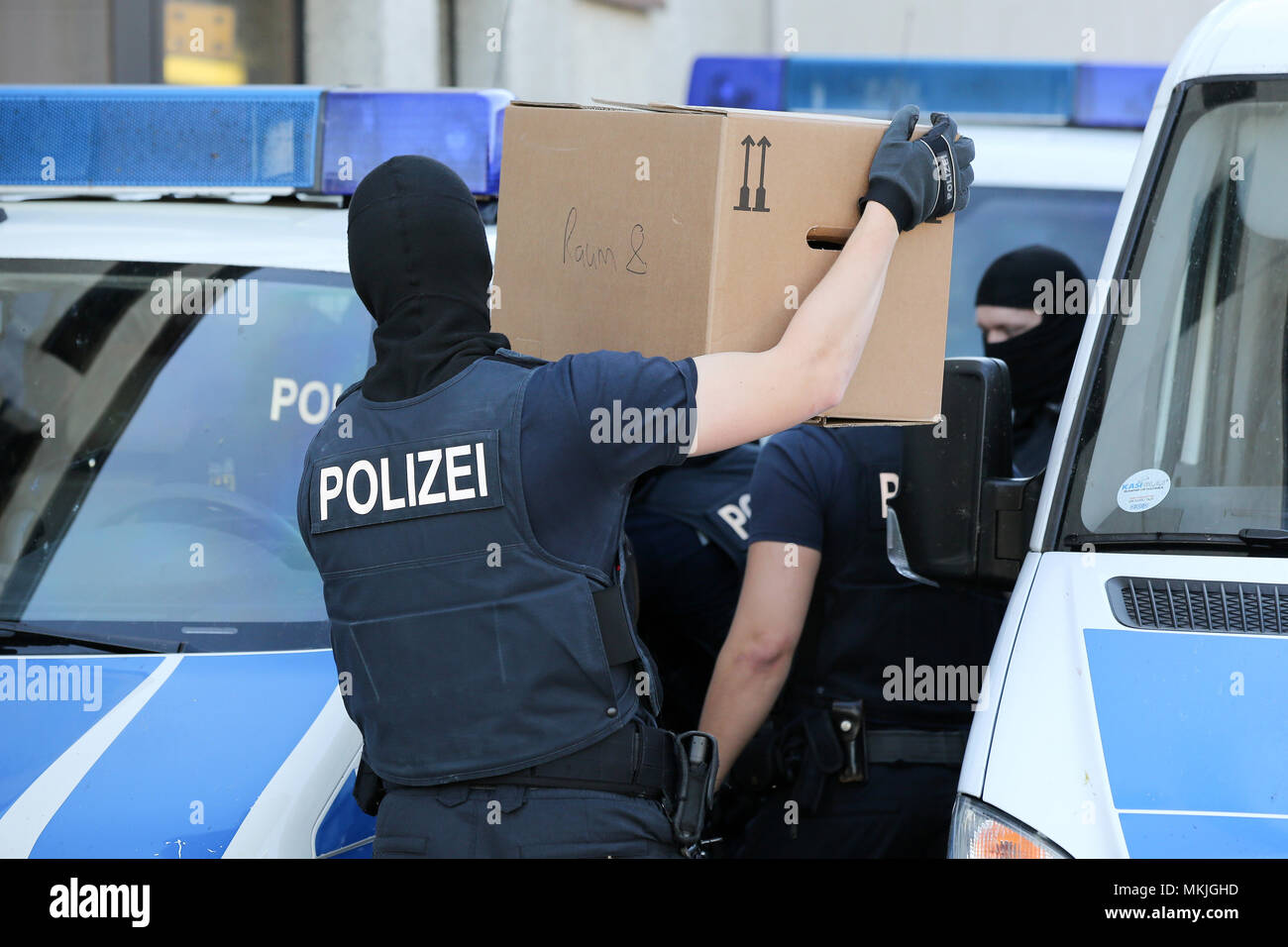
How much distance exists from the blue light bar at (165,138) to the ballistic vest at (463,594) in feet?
4.14

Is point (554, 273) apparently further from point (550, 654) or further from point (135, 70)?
point (135, 70)

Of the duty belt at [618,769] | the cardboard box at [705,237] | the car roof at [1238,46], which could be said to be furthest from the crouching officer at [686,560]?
the car roof at [1238,46]

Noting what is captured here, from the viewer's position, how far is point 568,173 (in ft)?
7.62

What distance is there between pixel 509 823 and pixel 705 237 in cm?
91

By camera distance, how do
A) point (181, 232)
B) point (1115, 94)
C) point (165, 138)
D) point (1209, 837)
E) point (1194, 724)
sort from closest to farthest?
point (1209, 837) → point (1194, 724) → point (181, 232) → point (165, 138) → point (1115, 94)

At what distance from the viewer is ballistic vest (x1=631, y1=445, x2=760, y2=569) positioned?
321 centimetres

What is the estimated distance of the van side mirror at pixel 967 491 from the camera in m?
2.35

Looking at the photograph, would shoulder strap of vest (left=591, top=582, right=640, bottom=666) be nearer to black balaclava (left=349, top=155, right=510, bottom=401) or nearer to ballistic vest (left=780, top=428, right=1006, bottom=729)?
black balaclava (left=349, top=155, right=510, bottom=401)

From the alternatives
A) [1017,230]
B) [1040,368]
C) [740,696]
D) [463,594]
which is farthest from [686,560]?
[1017,230]

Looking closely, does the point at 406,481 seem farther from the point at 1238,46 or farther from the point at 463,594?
the point at 1238,46

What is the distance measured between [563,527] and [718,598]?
1.24m

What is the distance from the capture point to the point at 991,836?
205 cm

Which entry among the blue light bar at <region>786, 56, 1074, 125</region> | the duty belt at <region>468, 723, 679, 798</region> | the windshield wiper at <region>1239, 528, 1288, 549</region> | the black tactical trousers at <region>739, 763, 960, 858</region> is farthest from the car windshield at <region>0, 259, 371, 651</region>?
the blue light bar at <region>786, 56, 1074, 125</region>
